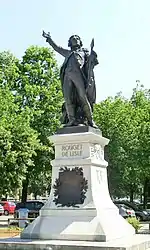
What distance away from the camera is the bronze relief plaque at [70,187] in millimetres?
11141

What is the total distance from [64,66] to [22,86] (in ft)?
77.0

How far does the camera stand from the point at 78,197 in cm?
1115

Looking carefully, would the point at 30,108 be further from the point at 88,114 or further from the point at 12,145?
the point at 88,114

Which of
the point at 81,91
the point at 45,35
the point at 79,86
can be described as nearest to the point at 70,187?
the point at 81,91

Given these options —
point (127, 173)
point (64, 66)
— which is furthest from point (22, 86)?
point (64, 66)

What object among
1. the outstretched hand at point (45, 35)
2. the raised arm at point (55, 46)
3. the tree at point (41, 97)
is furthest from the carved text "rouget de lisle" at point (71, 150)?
the tree at point (41, 97)

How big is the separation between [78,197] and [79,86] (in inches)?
112

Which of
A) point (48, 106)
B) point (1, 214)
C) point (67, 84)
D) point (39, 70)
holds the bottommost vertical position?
point (1, 214)

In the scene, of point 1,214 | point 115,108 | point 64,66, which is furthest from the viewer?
point 1,214

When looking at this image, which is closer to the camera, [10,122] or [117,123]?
[10,122]

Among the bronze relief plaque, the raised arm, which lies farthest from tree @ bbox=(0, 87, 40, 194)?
the bronze relief plaque

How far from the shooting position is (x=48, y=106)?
115 ft

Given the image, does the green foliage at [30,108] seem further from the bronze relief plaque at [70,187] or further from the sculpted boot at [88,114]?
the bronze relief plaque at [70,187]

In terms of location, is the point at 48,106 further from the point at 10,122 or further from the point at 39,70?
the point at 10,122
